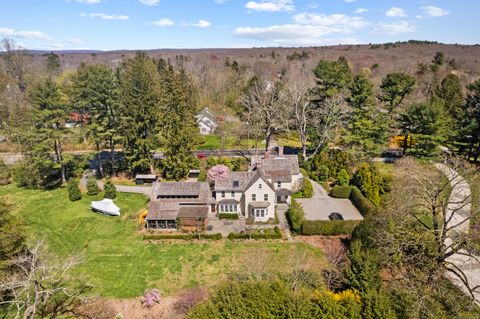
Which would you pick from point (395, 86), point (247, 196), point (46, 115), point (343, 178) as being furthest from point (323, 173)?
point (46, 115)

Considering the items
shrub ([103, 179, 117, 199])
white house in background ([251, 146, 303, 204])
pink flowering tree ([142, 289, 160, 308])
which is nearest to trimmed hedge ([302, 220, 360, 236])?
white house in background ([251, 146, 303, 204])

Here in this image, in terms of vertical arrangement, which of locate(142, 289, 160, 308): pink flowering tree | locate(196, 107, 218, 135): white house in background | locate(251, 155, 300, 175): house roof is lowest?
locate(142, 289, 160, 308): pink flowering tree

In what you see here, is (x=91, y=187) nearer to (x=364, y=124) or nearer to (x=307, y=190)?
(x=307, y=190)

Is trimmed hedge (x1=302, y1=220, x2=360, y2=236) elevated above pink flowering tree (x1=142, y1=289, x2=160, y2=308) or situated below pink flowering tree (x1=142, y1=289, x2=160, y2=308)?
above

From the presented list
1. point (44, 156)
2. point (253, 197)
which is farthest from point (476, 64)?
point (44, 156)

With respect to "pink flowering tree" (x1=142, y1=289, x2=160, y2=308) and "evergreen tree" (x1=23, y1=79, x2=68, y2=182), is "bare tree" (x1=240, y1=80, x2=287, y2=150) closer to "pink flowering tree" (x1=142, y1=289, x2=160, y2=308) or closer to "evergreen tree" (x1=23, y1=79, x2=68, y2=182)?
"evergreen tree" (x1=23, y1=79, x2=68, y2=182)

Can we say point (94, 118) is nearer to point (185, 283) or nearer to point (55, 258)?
point (55, 258)

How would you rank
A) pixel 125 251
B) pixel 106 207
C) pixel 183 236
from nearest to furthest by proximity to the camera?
1. pixel 125 251
2. pixel 183 236
3. pixel 106 207

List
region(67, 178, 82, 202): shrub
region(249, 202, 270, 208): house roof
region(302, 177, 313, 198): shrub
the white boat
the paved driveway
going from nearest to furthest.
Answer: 1. region(249, 202, 270, 208): house roof
2. the paved driveway
3. the white boat
4. region(67, 178, 82, 202): shrub
5. region(302, 177, 313, 198): shrub
